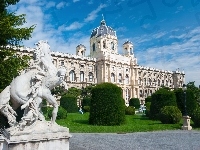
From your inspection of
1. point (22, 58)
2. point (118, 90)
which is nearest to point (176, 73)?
point (118, 90)

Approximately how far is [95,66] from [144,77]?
1425 centimetres

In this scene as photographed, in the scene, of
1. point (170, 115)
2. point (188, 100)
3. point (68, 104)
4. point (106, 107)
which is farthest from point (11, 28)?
point (68, 104)

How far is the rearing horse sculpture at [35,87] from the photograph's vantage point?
17.2ft

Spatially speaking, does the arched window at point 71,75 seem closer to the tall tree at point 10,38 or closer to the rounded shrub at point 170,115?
the rounded shrub at point 170,115

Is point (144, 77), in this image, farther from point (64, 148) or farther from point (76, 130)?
point (64, 148)

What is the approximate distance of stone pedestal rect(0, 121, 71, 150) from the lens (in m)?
4.76

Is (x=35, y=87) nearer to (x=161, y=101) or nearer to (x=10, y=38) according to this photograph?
(x=10, y=38)

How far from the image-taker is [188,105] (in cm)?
1862

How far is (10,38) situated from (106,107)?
6.53m

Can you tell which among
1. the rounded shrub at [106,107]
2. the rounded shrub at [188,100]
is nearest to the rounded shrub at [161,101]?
the rounded shrub at [188,100]

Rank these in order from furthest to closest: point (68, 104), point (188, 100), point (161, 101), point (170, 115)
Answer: point (68, 104)
point (188, 100)
point (161, 101)
point (170, 115)

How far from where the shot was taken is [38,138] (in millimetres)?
4891

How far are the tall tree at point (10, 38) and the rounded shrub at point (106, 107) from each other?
5.65m

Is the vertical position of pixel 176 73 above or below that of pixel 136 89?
above
